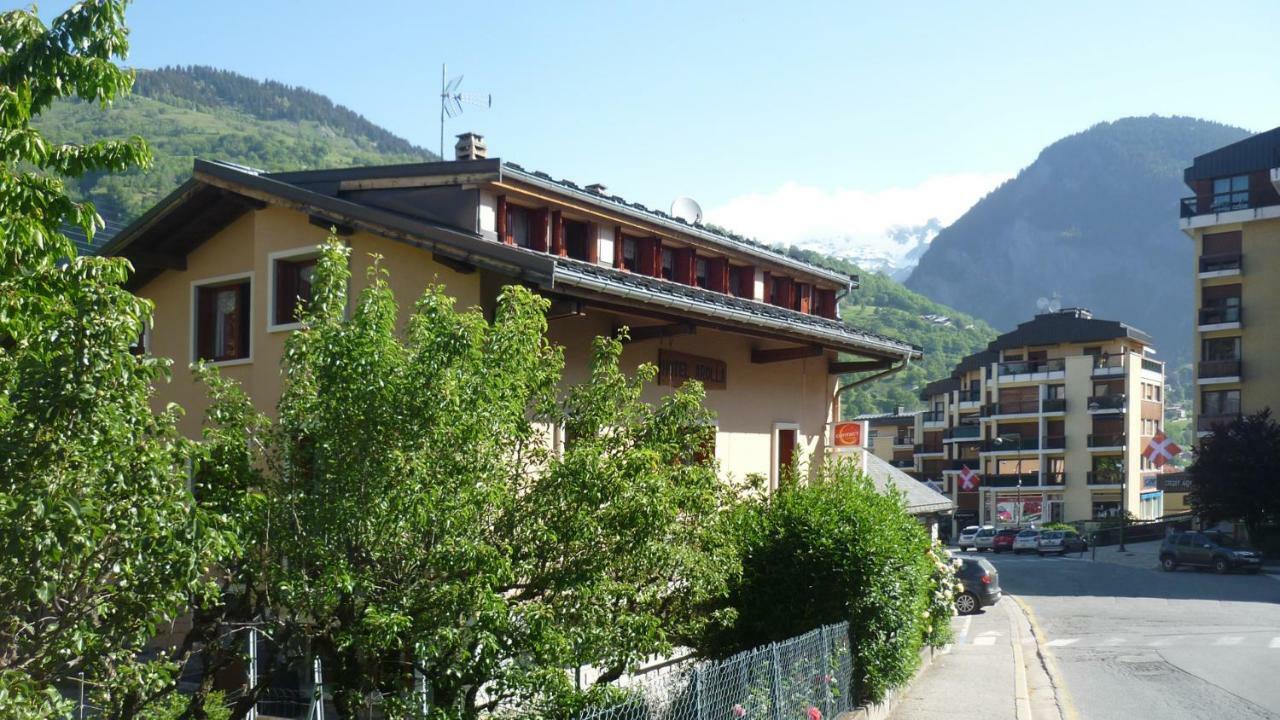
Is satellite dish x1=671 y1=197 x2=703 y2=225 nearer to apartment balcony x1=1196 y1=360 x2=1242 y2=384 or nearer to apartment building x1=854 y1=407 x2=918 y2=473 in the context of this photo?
apartment balcony x1=1196 y1=360 x2=1242 y2=384

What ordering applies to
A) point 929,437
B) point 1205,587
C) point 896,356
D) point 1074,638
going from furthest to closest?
1. point 929,437
2. point 1205,587
3. point 1074,638
4. point 896,356

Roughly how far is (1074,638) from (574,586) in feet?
62.6

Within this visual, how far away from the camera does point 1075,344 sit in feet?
273

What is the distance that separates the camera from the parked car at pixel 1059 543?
5800 centimetres

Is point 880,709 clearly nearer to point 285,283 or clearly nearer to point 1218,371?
point 285,283

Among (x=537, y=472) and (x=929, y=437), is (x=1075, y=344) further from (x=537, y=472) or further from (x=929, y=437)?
(x=537, y=472)

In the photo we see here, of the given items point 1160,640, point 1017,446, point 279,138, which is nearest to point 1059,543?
point 1017,446

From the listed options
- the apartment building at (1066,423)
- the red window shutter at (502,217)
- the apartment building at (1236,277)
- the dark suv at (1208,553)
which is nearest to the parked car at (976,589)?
the red window shutter at (502,217)

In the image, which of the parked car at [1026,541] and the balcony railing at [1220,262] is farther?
the balcony railing at [1220,262]

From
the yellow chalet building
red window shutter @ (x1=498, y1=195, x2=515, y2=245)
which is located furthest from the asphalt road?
red window shutter @ (x1=498, y1=195, x2=515, y2=245)

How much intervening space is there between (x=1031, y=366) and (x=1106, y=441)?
25.6 feet

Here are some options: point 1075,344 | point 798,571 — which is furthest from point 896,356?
point 1075,344

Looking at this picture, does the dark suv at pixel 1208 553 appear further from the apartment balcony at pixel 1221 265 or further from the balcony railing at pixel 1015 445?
the balcony railing at pixel 1015 445

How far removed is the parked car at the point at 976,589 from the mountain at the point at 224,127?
5400 centimetres
